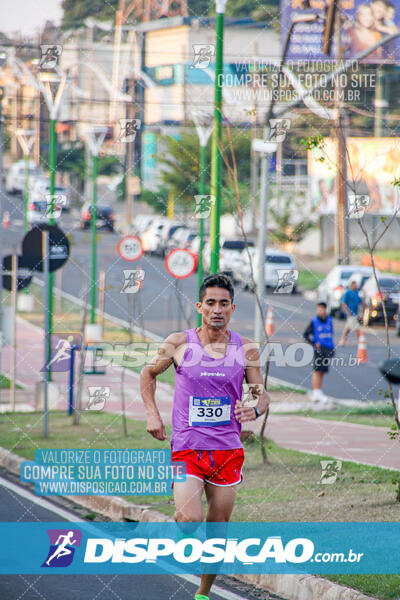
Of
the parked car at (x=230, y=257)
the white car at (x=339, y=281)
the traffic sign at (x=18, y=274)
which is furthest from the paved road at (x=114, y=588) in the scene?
the white car at (x=339, y=281)

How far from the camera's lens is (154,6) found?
5978 cm

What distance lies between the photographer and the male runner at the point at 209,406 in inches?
252

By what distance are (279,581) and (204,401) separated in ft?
5.41

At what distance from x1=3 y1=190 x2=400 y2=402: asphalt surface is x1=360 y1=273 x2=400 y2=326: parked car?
17.2 inches

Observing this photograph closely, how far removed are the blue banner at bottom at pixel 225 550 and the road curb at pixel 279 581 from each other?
0.07 meters

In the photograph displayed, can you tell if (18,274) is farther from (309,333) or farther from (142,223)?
(142,223)

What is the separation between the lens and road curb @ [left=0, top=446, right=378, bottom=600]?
22.5 ft

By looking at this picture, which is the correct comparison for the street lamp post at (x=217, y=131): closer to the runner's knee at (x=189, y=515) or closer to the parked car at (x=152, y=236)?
the runner's knee at (x=189, y=515)

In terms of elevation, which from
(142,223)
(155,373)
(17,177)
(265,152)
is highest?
(265,152)

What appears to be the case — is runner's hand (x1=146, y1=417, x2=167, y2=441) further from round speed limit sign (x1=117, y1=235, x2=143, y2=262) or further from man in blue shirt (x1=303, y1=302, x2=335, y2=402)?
man in blue shirt (x1=303, y1=302, x2=335, y2=402)

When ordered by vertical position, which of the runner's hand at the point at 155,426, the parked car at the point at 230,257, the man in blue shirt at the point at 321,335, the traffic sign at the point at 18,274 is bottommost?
the parked car at the point at 230,257

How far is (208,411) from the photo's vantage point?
641 centimetres

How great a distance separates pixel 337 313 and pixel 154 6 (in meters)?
30.4

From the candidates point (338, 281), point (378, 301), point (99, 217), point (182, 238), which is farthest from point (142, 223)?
point (378, 301)
